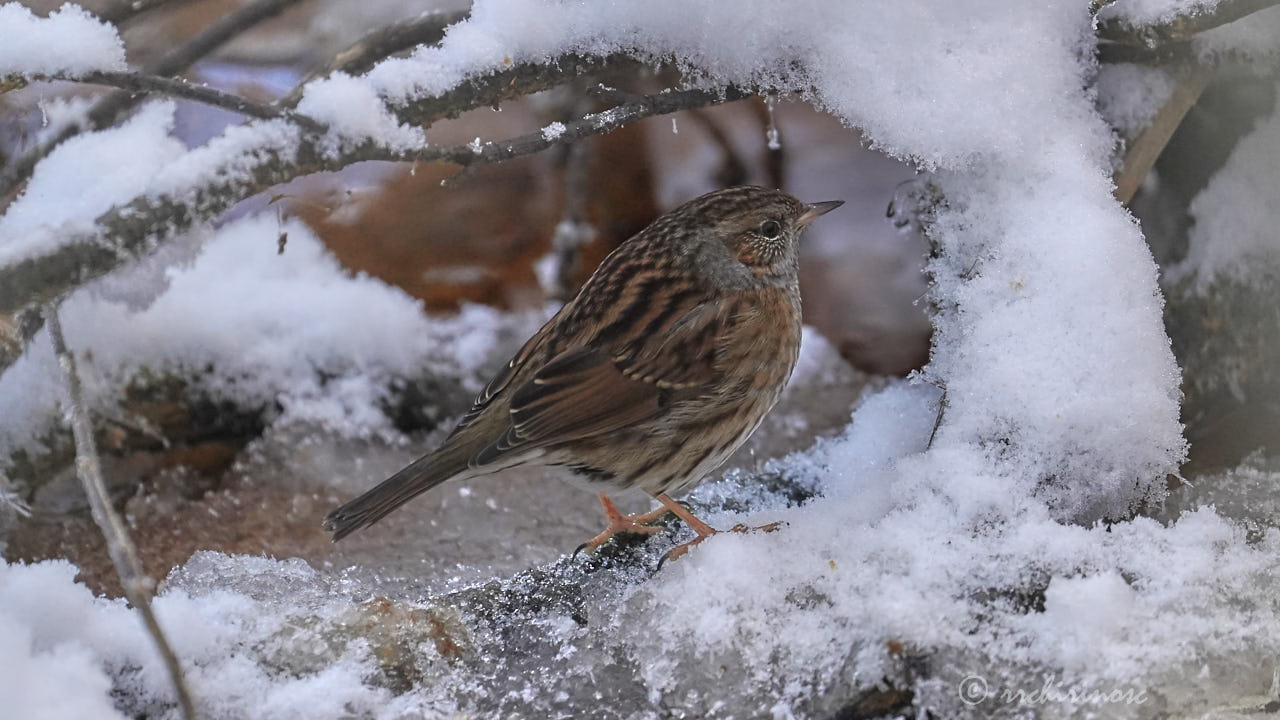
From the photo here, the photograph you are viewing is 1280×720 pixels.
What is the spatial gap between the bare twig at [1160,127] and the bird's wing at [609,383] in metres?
0.82

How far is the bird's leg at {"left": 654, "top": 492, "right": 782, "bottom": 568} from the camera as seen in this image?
1844 mm

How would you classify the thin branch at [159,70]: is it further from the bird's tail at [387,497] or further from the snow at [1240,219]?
the snow at [1240,219]

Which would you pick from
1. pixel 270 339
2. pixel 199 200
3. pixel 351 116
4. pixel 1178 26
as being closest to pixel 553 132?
pixel 351 116

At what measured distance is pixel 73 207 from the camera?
210cm

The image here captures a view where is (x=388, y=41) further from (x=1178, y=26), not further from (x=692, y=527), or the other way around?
(x=1178, y=26)

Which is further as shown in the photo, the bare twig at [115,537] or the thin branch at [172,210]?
the thin branch at [172,210]

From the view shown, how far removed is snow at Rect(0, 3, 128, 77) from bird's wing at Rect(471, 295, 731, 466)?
0.87 m

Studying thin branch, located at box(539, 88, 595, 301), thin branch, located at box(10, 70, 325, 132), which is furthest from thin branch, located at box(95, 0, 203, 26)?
thin branch, located at box(539, 88, 595, 301)

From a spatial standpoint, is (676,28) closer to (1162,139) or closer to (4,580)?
(1162,139)

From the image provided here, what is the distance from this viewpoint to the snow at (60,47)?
1671 millimetres

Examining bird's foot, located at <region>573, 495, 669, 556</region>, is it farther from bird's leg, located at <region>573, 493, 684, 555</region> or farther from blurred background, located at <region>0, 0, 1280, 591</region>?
blurred background, located at <region>0, 0, 1280, 591</region>

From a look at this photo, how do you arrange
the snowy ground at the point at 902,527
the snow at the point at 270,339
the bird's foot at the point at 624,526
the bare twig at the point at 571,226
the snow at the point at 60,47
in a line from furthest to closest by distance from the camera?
the bare twig at the point at 571,226 < the snow at the point at 270,339 < the bird's foot at the point at 624,526 < the snow at the point at 60,47 < the snowy ground at the point at 902,527

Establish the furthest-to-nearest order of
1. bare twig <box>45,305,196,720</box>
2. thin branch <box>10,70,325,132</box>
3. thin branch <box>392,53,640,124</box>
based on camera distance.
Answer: thin branch <box>392,53,640,124</box>
thin branch <box>10,70,325,132</box>
bare twig <box>45,305,196,720</box>

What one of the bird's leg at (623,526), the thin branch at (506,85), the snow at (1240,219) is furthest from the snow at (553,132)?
the snow at (1240,219)
